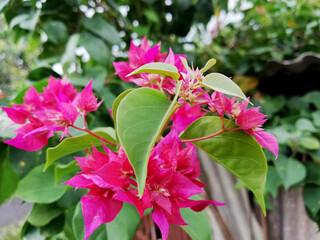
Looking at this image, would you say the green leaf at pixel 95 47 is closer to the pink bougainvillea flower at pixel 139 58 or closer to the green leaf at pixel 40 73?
the green leaf at pixel 40 73

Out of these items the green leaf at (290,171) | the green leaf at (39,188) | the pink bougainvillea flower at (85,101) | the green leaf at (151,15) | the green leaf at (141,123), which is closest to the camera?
the green leaf at (141,123)

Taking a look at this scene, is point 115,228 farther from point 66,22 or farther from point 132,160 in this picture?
point 66,22

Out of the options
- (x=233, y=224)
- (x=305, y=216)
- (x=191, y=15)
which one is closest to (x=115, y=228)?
(x=233, y=224)

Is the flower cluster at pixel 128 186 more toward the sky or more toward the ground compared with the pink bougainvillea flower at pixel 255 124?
more toward the ground

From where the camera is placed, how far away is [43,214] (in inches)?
18.9

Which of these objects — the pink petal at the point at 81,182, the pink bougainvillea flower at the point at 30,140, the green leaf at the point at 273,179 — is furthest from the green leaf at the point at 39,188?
the green leaf at the point at 273,179

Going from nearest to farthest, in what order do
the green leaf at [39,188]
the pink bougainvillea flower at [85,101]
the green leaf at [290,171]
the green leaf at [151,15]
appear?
the pink bougainvillea flower at [85,101]
the green leaf at [39,188]
the green leaf at [290,171]
the green leaf at [151,15]

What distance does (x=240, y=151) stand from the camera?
27 cm

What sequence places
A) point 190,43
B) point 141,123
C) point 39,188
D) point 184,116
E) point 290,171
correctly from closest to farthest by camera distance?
point 141,123, point 184,116, point 39,188, point 290,171, point 190,43

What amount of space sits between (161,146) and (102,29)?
18.7 inches

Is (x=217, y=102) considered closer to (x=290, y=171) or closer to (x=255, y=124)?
(x=255, y=124)

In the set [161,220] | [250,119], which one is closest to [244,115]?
[250,119]

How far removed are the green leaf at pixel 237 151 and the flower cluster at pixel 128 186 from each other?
4 cm

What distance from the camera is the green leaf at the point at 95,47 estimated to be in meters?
0.62
